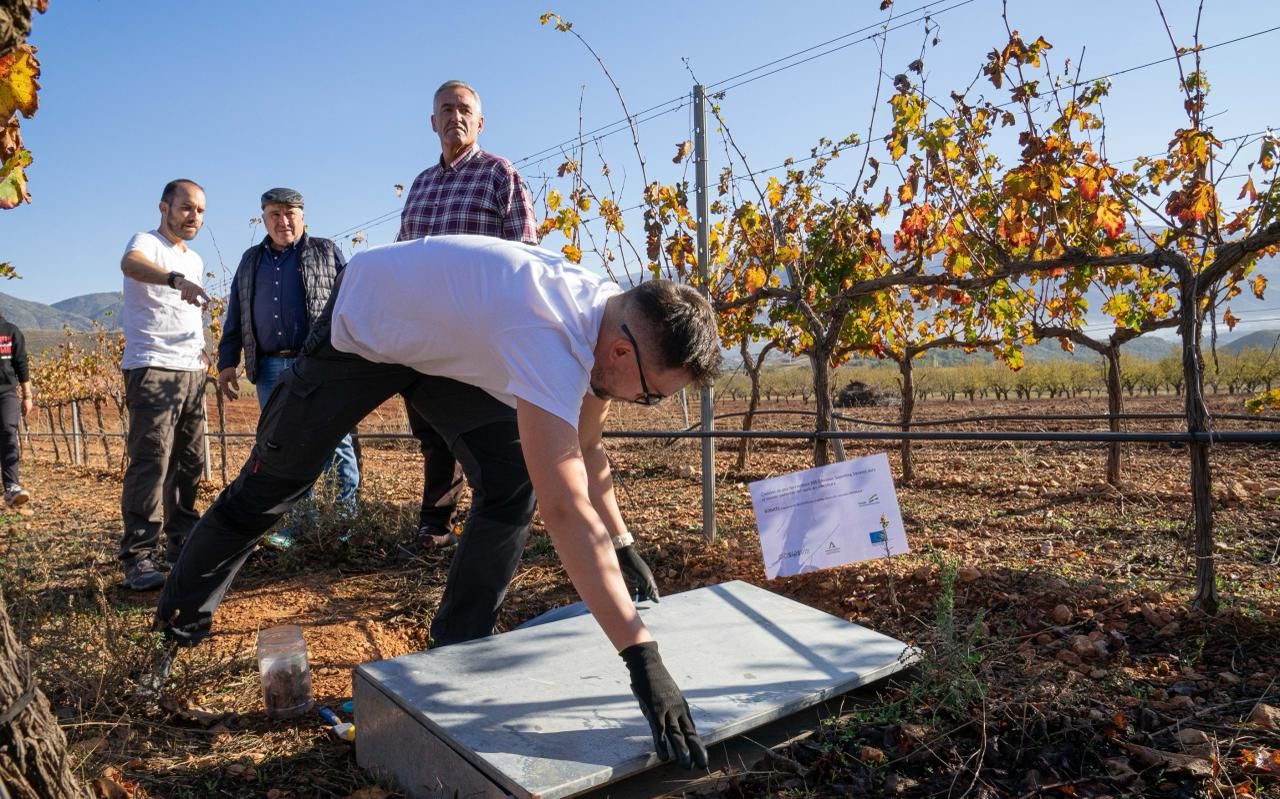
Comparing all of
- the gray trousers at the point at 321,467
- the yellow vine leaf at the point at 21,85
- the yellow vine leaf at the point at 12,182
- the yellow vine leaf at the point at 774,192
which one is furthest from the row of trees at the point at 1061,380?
the yellow vine leaf at the point at 21,85

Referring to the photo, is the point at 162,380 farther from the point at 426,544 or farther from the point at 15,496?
the point at 15,496

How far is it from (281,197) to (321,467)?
1.97 metres

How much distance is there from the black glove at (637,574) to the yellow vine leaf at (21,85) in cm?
172

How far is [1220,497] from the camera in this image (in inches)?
204

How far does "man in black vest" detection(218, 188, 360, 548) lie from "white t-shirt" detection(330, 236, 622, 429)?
1.77 metres

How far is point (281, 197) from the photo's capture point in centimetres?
378

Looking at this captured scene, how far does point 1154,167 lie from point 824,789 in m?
6.51

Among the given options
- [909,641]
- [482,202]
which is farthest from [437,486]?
[909,641]

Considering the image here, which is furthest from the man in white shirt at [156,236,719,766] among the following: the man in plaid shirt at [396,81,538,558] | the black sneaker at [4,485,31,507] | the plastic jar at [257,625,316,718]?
the black sneaker at [4,485,31,507]

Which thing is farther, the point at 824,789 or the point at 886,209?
the point at 886,209

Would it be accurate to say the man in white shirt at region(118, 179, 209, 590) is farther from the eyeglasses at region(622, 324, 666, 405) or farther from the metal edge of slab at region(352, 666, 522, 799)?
the eyeglasses at region(622, 324, 666, 405)

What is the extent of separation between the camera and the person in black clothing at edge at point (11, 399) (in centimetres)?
590

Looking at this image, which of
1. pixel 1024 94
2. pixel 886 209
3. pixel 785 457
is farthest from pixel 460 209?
pixel 785 457

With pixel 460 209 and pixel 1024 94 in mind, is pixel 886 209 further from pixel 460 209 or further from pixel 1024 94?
pixel 460 209
